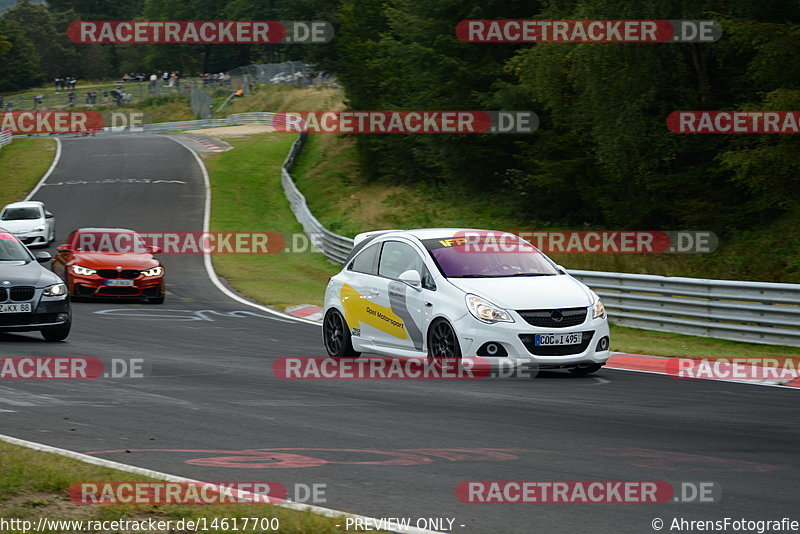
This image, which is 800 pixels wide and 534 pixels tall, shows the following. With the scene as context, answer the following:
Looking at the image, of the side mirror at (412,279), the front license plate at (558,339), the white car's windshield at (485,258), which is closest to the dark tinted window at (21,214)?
the white car's windshield at (485,258)

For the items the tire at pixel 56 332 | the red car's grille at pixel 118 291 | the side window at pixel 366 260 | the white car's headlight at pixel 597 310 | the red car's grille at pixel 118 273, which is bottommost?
the tire at pixel 56 332

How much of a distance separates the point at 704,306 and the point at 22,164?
48.7m

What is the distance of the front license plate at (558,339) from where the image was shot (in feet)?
37.2

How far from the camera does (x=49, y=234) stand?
3506cm

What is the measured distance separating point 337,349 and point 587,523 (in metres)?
8.14

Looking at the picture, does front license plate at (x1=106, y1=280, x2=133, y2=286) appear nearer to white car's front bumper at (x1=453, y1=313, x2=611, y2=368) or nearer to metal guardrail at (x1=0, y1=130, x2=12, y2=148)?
white car's front bumper at (x1=453, y1=313, x2=611, y2=368)

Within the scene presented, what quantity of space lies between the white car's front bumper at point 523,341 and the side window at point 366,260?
2.29 meters

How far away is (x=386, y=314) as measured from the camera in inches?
502

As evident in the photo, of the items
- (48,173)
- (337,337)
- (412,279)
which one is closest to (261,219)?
(48,173)

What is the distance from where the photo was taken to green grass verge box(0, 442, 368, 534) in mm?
5555

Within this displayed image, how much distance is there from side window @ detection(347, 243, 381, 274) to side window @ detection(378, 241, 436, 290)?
149mm

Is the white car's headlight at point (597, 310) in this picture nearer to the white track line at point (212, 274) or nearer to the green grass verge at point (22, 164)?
the white track line at point (212, 274)

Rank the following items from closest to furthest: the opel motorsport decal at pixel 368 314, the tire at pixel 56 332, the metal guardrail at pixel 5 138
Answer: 1. the opel motorsport decal at pixel 368 314
2. the tire at pixel 56 332
3. the metal guardrail at pixel 5 138

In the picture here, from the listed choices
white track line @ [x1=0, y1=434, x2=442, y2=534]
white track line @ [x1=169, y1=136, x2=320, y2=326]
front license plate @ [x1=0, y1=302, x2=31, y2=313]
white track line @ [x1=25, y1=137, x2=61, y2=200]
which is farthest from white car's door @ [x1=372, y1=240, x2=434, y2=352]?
white track line @ [x1=25, y1=137, x2=61, y2=200]
